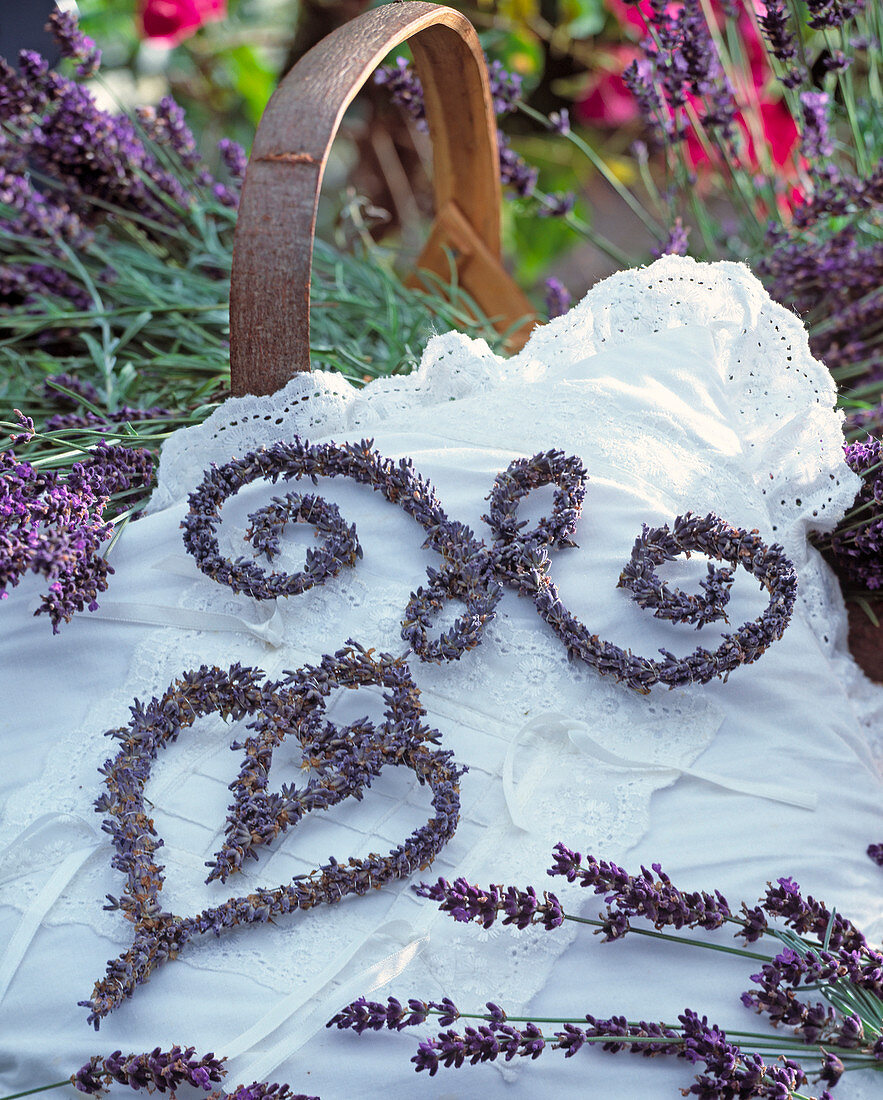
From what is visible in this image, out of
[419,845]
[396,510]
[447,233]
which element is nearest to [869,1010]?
[419,845]

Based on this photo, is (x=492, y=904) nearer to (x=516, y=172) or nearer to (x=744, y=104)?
(x=516, y=172)

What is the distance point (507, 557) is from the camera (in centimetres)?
57

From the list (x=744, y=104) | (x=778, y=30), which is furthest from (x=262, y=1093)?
(x=744, y=104)

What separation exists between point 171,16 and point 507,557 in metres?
1.33

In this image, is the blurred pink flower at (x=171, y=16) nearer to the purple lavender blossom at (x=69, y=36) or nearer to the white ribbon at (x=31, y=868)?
the purple lavender blossom at (x=69, y=36)

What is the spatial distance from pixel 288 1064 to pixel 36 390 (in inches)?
22.7

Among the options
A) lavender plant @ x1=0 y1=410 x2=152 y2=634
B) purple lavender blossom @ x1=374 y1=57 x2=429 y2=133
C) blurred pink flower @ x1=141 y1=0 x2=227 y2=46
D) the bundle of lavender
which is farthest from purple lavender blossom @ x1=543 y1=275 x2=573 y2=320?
blurred pink flower @ x1=141 y1=0 x2=227 y2=46

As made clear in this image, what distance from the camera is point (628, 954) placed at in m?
0.49

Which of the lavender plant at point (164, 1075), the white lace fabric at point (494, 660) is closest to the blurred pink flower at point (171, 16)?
the white lace fabric at point (494, 660)

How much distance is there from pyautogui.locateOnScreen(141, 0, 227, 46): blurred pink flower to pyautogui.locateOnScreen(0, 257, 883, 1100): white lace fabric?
45.2 inches

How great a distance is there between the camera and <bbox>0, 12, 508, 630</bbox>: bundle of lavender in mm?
752

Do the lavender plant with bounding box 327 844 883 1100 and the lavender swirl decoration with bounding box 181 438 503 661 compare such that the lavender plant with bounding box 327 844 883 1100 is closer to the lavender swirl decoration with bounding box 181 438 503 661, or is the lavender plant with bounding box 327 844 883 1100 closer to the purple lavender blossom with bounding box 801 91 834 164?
the lavender swirl decoration with bounding box 181 438 503 661

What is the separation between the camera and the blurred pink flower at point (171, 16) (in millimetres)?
1479

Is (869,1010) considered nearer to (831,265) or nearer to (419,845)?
(419,845)
